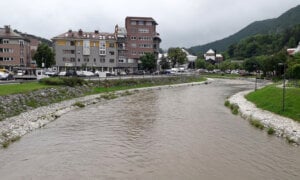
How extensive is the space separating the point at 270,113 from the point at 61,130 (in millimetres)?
20242

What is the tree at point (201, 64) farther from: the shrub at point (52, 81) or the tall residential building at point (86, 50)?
the shrub at point (52, 81)

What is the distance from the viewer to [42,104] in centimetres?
3900

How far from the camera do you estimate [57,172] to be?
17203 millimetres

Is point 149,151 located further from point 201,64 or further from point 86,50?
point 201,64

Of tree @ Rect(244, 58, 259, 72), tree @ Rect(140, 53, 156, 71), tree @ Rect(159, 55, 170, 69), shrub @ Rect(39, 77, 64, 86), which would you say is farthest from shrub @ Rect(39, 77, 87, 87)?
tree @ Rect(244, 58, 259, 72)

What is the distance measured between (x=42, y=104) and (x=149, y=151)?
21.9m

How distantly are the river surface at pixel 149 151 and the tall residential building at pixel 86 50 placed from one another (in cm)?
7532

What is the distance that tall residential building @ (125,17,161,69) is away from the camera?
376 feet

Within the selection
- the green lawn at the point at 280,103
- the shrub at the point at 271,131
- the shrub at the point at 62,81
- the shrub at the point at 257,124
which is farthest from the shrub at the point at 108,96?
the shrub at the point at 271,131

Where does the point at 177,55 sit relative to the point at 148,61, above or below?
above

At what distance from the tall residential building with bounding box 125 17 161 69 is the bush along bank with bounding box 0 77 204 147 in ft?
167

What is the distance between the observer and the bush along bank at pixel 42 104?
26.2m

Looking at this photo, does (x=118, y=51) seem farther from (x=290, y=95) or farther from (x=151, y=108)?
(x=290, y=95)

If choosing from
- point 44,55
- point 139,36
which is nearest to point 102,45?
point 139,36
